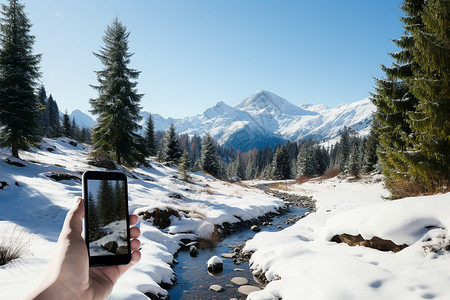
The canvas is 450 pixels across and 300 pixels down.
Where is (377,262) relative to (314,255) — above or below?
above

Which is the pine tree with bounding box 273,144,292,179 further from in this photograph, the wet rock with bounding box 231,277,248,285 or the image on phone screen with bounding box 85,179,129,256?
the image on phone screen with bounding box 85,179,129,256

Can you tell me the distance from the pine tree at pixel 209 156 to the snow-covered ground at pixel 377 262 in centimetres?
3476

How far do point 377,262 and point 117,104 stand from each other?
2099 cm

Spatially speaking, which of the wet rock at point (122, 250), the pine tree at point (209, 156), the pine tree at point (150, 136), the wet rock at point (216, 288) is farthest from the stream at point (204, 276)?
the pine tree at point (150, 136)

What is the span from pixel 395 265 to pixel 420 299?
1188 millimetres

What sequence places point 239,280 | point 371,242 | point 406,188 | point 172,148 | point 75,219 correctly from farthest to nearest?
point 172,148
point 406,188
point 239,280
point 371,242
point 75,219

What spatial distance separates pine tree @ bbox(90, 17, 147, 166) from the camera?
20203 mm

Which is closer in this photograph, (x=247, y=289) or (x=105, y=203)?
(x=105, y=203)

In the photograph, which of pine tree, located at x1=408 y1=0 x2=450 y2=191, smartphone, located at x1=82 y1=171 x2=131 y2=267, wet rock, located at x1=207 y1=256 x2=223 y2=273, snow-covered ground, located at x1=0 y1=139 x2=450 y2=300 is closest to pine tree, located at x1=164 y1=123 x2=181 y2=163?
snow-covered ground, located at x1=0 y1=139 x2=450 y2=300

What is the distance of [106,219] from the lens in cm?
210

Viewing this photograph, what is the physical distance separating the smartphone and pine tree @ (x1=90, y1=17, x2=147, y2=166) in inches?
779

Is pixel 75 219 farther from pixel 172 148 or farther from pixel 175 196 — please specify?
pixel 172 148

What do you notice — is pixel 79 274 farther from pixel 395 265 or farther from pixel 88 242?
pixel 395 265

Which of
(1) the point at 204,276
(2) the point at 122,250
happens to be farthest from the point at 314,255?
(2) the point at 122,250
